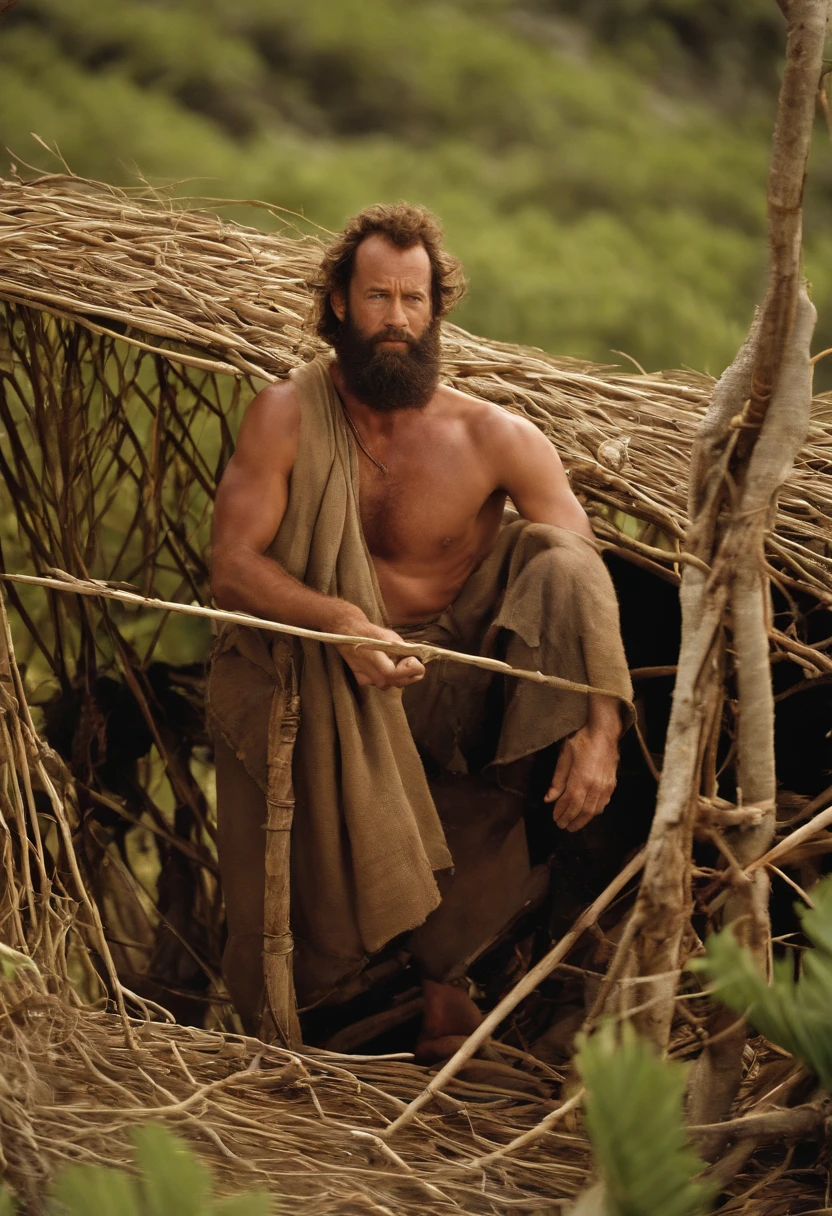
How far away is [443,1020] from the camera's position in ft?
8.41

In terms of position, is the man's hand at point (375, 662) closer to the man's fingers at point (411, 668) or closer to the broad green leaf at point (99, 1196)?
the man's fingers at point (411, 668)

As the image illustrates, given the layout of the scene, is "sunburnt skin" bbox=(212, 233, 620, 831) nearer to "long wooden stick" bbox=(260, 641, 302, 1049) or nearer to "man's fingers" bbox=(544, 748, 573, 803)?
"man's fingers" bbox=(544, 748, 573, 803)

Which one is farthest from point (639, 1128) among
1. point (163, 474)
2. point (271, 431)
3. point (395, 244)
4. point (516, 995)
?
point (163, 474)

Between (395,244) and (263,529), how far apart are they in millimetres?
573

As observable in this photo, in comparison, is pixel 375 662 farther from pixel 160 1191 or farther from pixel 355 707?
pixel 160 1191

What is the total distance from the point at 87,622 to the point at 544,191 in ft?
23.6

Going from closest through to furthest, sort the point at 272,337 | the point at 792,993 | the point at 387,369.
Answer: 1. the point at 792,993
2. the point at 387,369
3. the point at 272,337

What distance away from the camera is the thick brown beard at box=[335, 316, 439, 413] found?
2402mm

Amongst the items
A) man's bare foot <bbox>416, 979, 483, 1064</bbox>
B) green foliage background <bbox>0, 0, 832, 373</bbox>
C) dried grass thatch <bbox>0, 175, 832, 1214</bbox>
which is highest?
green foliage background <bbox>0, 0, 832, 373</bbox>

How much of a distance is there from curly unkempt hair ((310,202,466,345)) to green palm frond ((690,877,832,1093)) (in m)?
1.51

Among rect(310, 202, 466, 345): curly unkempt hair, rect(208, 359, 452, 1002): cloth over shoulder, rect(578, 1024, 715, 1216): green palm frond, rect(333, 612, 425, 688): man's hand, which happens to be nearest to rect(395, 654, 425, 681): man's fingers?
rect(333, 612, 425, 688): man's hand

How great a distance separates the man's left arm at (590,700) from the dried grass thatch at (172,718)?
10 centimetres

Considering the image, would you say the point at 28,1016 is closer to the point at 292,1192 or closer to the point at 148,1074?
the point at 148,1074

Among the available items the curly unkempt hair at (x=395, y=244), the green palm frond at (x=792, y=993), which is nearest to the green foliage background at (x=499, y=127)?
the curly unkempt hair at (x=395, y=244)
